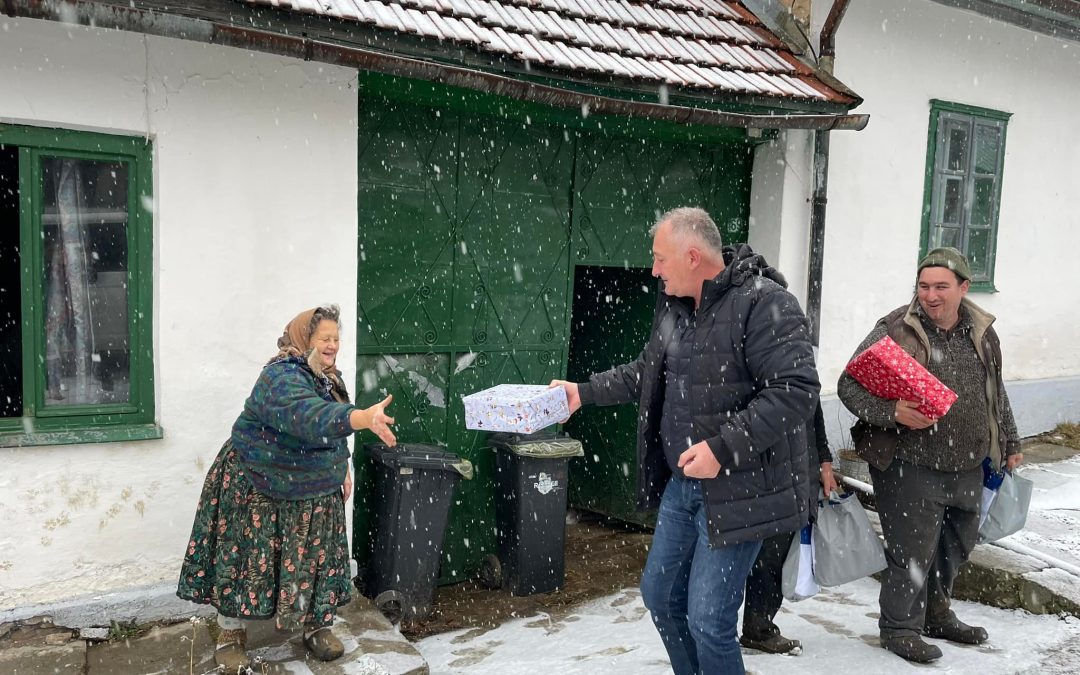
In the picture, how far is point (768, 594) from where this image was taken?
418 cm

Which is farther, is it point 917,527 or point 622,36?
point 622,36

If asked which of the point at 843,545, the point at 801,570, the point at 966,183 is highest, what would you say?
the point at 966,183

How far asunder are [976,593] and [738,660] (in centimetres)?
258

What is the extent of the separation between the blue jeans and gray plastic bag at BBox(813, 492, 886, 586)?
847mm

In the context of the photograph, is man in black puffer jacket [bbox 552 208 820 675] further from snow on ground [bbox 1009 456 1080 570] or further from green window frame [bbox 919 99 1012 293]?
green window frame [bbox 919 99 1012 293]

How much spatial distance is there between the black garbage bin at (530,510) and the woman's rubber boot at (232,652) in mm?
2027

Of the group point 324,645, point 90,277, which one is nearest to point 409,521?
point 324,645

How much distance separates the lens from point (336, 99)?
4684 millimetres

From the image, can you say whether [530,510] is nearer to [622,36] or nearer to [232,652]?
[232,652]

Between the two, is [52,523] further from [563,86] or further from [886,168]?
[886,168]

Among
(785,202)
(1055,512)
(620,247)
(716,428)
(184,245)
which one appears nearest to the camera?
(716,428)

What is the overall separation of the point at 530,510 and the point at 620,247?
2099 millimetres

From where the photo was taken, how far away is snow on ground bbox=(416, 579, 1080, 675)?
409 cm

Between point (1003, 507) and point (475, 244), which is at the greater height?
point (475, 244)
